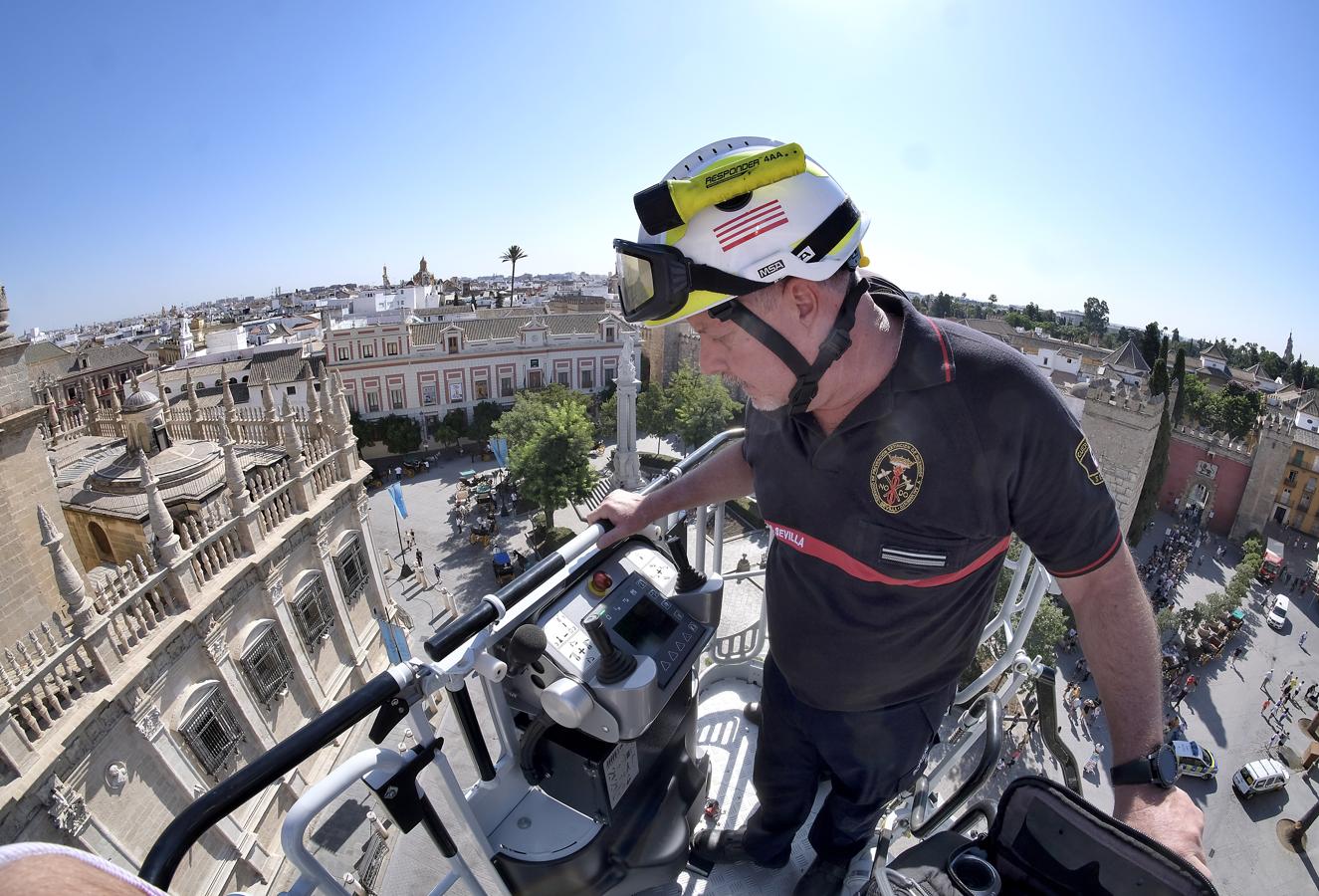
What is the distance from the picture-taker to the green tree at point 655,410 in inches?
1273

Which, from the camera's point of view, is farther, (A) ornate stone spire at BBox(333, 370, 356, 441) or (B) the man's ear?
(A) ornate stone spire at BBox(333, 370, 356, 441)

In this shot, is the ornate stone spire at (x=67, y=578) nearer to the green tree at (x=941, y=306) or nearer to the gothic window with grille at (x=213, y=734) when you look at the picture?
the gothic window with grille at (x=213, y=734)

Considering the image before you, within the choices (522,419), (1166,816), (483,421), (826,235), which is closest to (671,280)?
(826,235)

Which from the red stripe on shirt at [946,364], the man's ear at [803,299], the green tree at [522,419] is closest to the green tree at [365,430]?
the green tree at [522,419]

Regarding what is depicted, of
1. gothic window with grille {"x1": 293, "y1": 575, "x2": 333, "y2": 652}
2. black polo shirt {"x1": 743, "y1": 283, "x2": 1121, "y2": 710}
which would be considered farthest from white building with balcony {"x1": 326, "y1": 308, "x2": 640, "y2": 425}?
black polo shirt {"x1": 743, "y1": 283, "x2": 1121, "y2": 710}

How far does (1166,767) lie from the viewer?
1.64m

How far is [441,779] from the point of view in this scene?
1856 millimetres

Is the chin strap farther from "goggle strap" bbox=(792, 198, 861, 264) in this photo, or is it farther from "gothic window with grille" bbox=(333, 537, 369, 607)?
"gothic window with grille" bbox=(333, 537, 369, 607)

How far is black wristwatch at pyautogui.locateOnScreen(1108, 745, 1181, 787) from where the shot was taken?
1.62m

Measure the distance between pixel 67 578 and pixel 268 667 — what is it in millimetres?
4085

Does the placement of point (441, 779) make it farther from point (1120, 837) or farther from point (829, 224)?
point (829, 224)

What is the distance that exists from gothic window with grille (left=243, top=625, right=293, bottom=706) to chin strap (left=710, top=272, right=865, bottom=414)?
10527 mm

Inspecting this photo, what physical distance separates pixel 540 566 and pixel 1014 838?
1.71m

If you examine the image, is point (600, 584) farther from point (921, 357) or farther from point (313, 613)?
point (313, 613)
